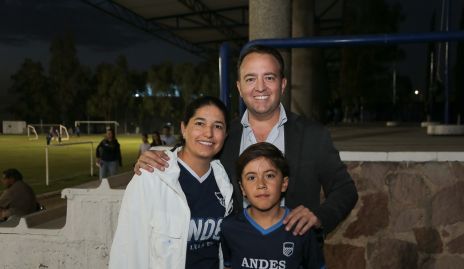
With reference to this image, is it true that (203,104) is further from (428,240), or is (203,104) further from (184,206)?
(428,240)

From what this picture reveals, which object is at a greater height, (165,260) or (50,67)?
(50,67)

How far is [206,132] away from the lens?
81.0 inches

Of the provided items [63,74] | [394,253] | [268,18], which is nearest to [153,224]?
[394,253]

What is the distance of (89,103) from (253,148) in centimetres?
5529

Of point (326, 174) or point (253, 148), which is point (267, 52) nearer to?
point (253, 148)

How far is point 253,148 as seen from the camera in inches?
76.2

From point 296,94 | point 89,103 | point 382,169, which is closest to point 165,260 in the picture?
point 382,169

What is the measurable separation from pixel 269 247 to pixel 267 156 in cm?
39

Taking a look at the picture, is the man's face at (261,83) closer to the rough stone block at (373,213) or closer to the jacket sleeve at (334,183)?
the jacket sleeve at (334,183)

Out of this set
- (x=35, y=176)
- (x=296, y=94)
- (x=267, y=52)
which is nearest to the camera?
(x=267, y=52)

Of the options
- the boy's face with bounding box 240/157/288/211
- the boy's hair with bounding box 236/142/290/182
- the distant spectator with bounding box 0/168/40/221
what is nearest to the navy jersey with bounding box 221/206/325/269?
the boy's face with bounding box 240/157/288/211

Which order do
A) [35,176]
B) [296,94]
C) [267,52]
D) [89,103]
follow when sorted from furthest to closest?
[89,103] → [35,176] → [296,94] → [267,52]

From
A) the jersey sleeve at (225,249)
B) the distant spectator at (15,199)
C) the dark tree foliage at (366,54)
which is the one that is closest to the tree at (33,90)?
the dark tree foliage at (366,54)

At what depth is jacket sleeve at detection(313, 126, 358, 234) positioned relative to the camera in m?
1.90
